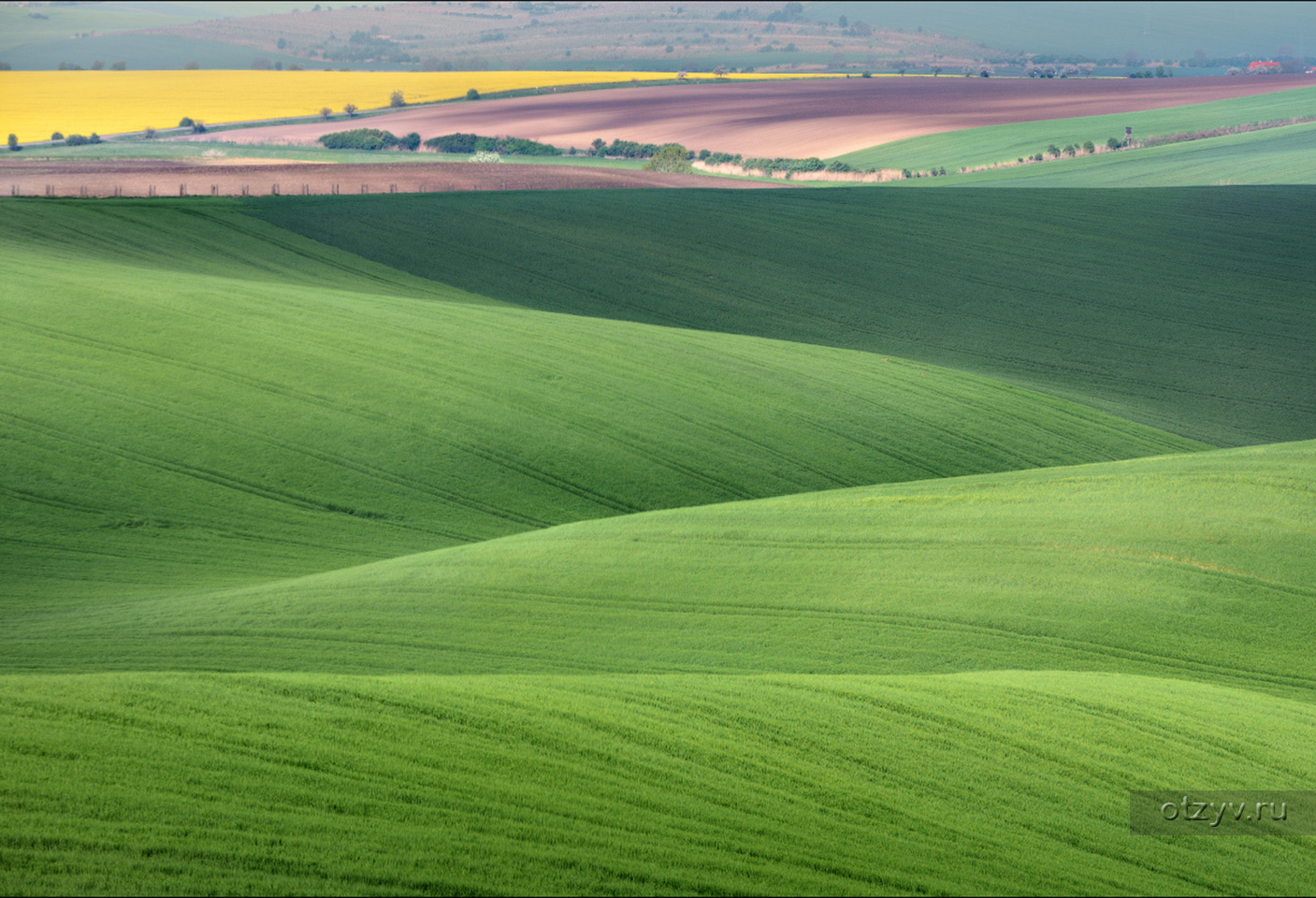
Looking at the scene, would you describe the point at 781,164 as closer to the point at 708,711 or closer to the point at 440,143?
the point at 440,143

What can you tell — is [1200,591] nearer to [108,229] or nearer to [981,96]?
[108,229]

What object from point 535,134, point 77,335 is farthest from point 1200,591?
point 535,134

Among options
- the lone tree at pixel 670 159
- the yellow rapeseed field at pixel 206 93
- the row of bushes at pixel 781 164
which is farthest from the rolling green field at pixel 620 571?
the yellow rapeseed field at pixel 206 93

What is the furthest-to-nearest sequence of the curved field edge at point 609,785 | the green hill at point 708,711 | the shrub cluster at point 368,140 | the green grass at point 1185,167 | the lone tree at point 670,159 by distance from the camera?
the shrub cluster at point 368,140 → the lone tree at point 670,159 → the green grass at point 1185,167 → the green hill at point 708,711 → the curved field edge at point 609,785

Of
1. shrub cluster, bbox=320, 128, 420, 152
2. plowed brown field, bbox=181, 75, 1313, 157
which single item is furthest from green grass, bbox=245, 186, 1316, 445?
shrub cluster, bbox=320, 128, 420, 152

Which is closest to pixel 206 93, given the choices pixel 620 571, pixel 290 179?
pixel 290 179

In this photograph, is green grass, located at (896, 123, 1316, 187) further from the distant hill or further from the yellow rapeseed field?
the distant hill

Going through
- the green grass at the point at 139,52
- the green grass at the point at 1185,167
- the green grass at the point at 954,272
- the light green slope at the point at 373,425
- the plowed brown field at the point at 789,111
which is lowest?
the light green slope at the point at 373,425

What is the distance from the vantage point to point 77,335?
70.8 ft

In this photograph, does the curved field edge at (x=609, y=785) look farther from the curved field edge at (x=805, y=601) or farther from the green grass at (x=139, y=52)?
the green grass at (x=139, y=52)

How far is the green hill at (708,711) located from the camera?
23.2 ft

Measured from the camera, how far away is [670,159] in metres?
62.7

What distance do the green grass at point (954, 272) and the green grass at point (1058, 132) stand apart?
709 inches

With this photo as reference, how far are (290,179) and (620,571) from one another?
3372 centimetres
